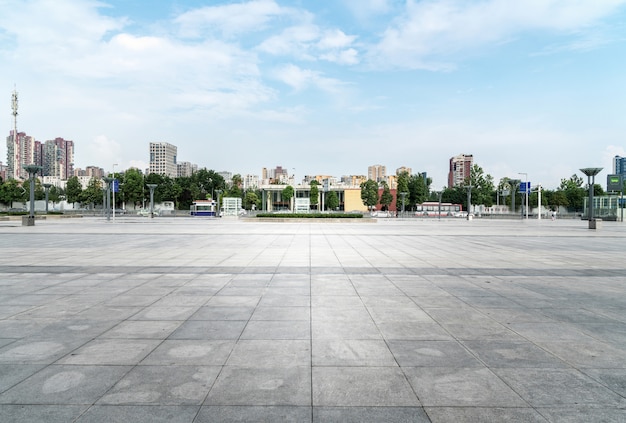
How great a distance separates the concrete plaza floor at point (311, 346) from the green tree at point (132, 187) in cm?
8854

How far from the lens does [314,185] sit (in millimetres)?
110562

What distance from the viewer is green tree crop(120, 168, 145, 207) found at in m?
91.1

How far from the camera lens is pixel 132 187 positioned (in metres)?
91.2

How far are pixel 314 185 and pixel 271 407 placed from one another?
108 m

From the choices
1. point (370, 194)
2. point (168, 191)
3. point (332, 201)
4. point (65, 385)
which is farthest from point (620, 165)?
point (65, 385)

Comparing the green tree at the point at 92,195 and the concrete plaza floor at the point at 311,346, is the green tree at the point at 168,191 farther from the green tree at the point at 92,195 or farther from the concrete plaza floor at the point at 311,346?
the concrete plaza floor at the point at 311,346

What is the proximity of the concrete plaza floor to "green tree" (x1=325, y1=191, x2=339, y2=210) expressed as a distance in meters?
108

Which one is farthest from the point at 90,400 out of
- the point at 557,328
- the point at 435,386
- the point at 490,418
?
the point at 557,328

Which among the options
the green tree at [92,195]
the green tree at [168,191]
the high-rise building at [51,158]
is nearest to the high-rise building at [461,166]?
the green tree at [168,191]

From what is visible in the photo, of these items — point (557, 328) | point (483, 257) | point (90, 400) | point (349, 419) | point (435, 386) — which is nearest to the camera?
point (349, 419)

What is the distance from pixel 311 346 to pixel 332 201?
373 ft

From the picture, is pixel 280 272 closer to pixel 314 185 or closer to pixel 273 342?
pixel 273 342

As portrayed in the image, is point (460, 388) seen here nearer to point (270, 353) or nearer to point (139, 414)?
point (270, 353)

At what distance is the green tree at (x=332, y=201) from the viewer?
389 feet
